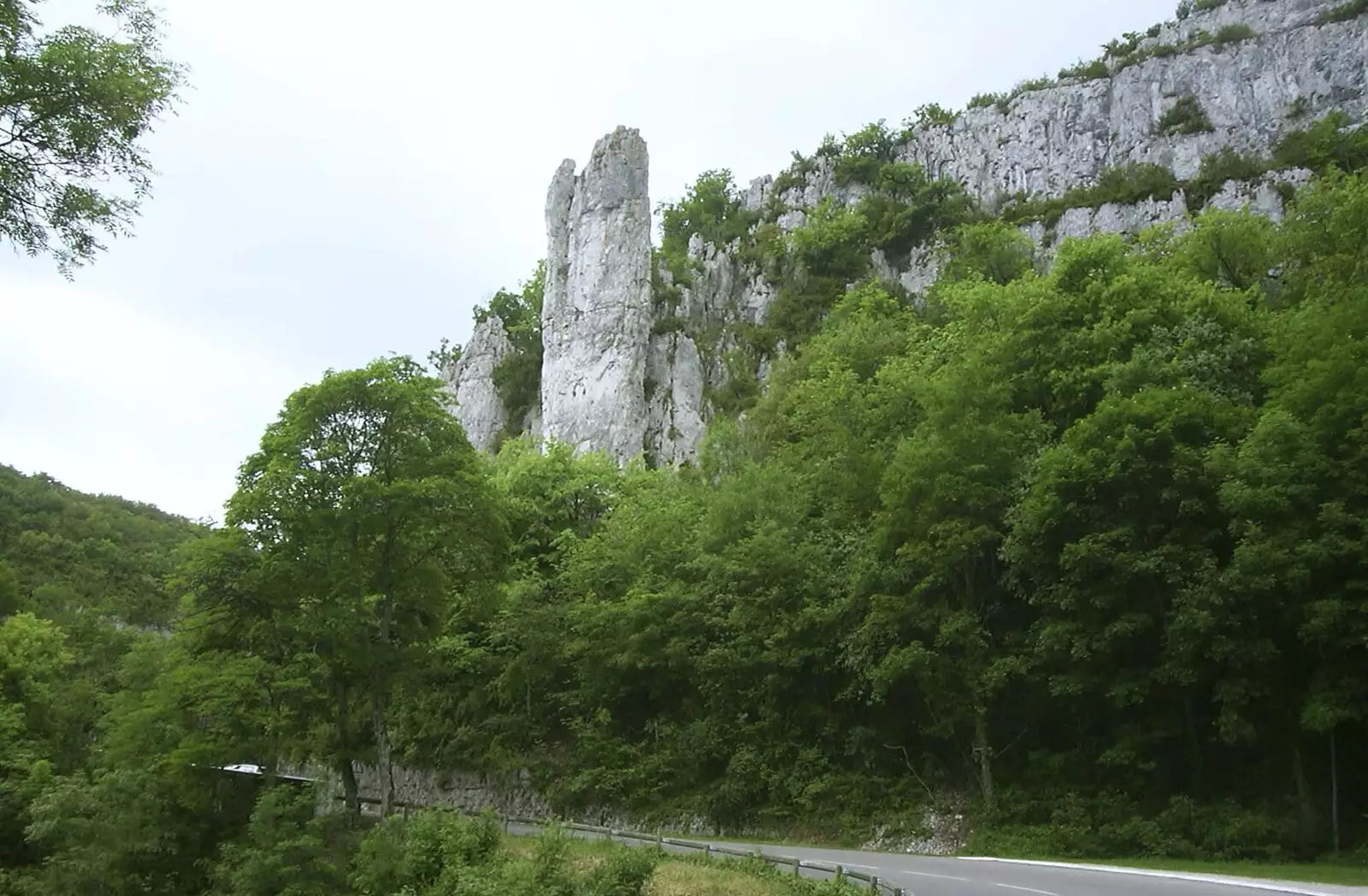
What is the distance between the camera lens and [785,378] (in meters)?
41.9

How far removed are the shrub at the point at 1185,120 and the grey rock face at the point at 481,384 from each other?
137 feet

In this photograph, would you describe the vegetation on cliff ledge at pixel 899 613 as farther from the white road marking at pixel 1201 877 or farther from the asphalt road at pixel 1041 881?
the asphalt road at pixel 1041 881

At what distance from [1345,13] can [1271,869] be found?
5639 centimetres

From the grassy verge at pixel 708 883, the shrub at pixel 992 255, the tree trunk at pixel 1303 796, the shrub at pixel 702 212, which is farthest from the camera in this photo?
the shrub at pixel 702 212

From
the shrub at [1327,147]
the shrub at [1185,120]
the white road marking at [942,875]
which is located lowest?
the white road marking at [942,875]

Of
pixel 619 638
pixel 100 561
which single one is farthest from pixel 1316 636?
pixel 100 561

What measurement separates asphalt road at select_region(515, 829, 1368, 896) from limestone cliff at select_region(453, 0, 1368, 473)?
119ft

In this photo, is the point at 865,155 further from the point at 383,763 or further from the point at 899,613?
the point at 383,763

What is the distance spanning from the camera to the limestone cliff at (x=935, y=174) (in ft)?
176

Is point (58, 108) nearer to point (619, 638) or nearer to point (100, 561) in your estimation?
point (619, 638)

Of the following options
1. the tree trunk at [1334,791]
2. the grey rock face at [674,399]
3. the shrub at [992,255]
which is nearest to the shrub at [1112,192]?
the shrub at [992,255]

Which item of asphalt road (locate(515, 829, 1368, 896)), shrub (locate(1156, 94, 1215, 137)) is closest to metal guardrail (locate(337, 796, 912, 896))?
asphalt road (locate(515, 829, 1368, 896))

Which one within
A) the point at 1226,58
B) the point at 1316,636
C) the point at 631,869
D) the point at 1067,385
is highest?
the point at 1226,58

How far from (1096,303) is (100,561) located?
6367 centimetres
